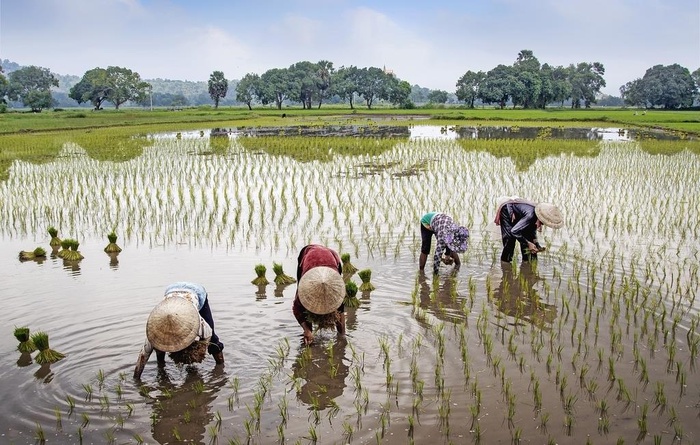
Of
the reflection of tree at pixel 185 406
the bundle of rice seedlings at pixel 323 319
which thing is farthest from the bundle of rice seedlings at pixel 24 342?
the bundle of rice seedlings at pixel 323 319

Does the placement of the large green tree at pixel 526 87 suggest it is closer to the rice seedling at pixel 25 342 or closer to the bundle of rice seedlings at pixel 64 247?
the bundle of rice seedlings at pixel 64 247

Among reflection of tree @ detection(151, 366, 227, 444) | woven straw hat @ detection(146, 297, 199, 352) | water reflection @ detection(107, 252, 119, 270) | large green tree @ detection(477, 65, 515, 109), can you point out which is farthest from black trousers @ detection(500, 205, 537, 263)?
large green tree @ detection(477, 65, 515, 109)

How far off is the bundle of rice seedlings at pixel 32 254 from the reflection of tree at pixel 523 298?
5.58 meters

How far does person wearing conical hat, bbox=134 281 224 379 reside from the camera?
3.75 m

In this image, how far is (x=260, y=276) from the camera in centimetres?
661

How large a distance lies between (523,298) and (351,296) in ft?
5.77

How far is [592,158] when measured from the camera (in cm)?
1658

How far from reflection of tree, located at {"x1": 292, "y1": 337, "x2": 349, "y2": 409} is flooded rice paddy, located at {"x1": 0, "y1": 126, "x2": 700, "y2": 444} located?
0.05 feet

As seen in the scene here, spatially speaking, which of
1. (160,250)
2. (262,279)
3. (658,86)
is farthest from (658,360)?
(658,86)

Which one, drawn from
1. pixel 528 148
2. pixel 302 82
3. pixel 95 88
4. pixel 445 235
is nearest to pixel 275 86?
pixel 302 82

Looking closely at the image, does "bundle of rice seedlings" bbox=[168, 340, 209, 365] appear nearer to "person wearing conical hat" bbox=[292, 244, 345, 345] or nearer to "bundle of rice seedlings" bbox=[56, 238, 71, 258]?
"person wearing conical hat" bbox=[292, 244, 345, 345]

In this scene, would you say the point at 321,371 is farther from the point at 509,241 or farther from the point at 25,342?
the point at 509,241

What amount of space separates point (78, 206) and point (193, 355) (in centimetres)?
743

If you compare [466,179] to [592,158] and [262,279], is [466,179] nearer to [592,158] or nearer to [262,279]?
[592,158]
